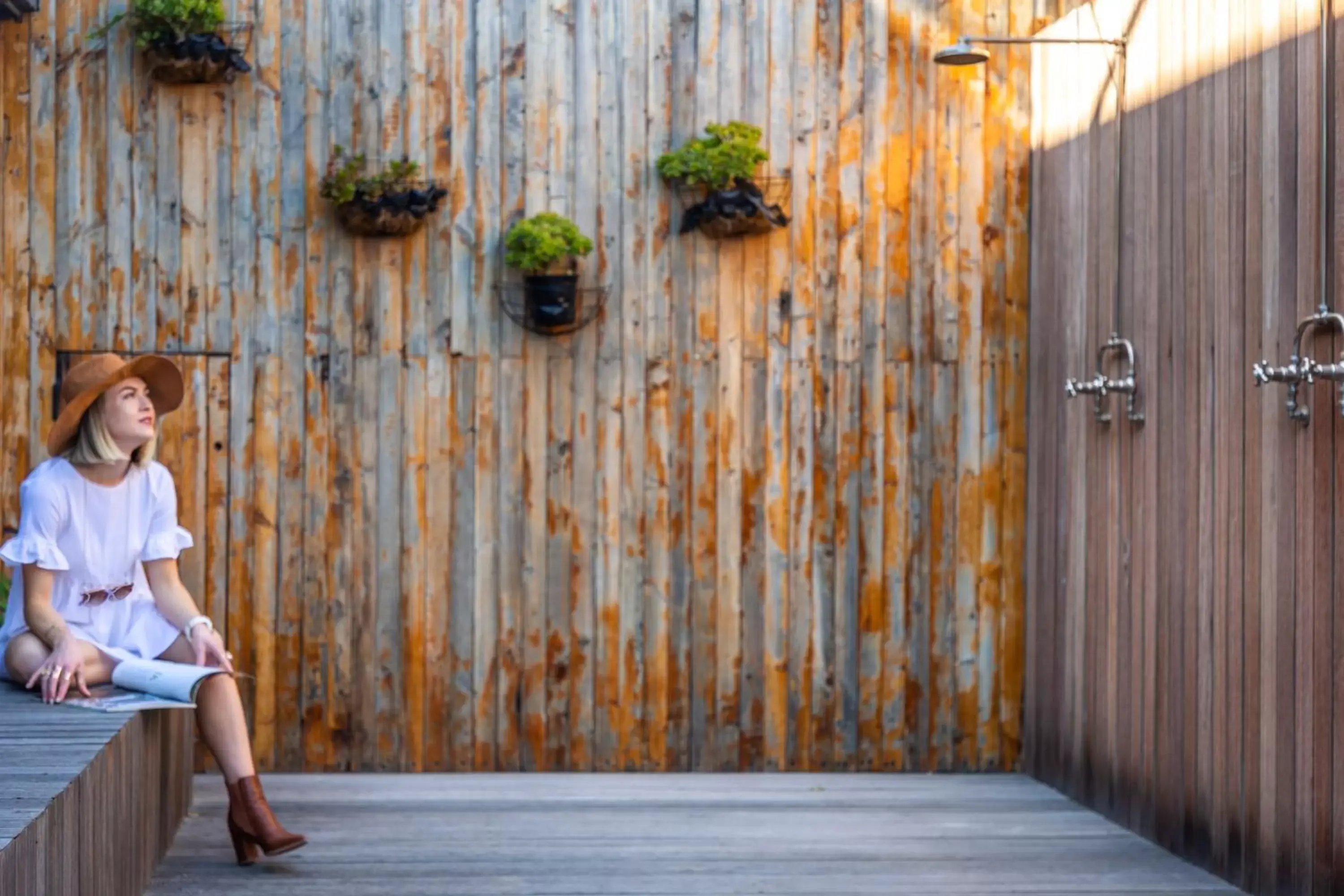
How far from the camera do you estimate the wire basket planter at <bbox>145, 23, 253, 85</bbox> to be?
5328 millimetres

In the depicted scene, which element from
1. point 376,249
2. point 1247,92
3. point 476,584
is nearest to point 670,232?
point 376,249

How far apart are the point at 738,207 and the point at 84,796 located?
9.87ft

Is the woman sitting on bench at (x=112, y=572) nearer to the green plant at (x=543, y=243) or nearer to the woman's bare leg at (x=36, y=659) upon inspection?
the woman's bare leg at (x=36, y=659)

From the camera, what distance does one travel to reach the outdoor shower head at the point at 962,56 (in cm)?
519

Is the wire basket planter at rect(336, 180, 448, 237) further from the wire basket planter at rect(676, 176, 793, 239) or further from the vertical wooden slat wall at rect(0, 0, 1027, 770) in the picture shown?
the wire basket planter at rect(676, 176, 793, 239)

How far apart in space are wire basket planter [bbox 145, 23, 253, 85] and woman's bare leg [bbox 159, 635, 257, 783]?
2134 mm

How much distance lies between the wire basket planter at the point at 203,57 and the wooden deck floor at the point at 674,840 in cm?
219

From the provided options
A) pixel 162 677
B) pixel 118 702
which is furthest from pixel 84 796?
pixel 162 677

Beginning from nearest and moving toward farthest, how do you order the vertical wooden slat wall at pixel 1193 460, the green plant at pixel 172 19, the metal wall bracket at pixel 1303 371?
the metal wall bracket at pixel 1303 371 → the vertical wooden slat wall at pixel 1193 460 → the green plant at pixel 172 19

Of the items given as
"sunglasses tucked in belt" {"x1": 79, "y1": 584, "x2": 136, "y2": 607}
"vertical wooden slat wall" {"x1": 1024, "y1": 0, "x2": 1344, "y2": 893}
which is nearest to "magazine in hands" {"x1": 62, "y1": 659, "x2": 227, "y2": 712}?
"sunglasses tucked in belt" {"x1": 79, "y1": 584, "x2": 136, "y2": 607}

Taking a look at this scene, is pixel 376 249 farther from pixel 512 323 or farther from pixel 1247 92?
pixel 1247 92

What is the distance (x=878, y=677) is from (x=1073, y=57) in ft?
6.77

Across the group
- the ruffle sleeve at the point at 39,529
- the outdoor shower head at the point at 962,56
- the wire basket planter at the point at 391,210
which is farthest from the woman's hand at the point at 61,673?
the outdoor shower head at the point at 962,56

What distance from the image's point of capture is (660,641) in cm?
561
